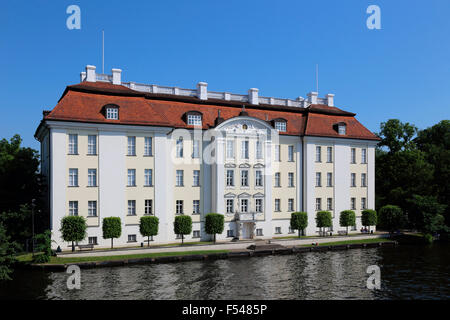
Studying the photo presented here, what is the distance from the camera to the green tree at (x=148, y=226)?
149 ft

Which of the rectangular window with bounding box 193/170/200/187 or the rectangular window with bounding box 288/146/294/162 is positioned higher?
the rectangular window with bounding box 288/146/294/162

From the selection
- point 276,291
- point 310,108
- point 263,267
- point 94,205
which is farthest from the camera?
point 310,108

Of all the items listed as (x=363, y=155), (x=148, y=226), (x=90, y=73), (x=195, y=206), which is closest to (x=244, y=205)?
(x=195, y=206)

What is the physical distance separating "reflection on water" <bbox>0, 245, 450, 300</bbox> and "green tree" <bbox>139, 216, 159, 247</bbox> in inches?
285

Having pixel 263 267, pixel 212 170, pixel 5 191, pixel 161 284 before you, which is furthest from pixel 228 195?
pixel 5 191

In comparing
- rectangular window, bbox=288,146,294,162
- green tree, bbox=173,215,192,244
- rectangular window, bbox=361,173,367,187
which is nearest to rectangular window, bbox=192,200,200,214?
green tree, bbox=173,215,192,244

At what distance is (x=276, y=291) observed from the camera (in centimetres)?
2942

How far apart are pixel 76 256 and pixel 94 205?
6.95 meters

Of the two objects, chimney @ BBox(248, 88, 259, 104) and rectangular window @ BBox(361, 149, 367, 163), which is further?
rectangular window @ BBox(361, 149, 367, 163)

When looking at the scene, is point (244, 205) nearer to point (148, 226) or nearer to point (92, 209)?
point (148, 226)

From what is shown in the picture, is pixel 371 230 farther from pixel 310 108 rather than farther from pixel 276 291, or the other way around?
pixel 276 291

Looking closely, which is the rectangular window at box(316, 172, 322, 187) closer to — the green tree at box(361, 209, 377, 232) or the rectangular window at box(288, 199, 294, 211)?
the rectangular window at box(288, 199, 294, 211)

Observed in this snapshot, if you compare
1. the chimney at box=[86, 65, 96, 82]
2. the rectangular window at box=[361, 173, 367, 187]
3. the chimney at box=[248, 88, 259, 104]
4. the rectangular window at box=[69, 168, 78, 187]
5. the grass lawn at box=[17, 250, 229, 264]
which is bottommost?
the grass lawn at box=[17, 250, 229, 264]

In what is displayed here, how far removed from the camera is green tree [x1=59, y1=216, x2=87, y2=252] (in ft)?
135
